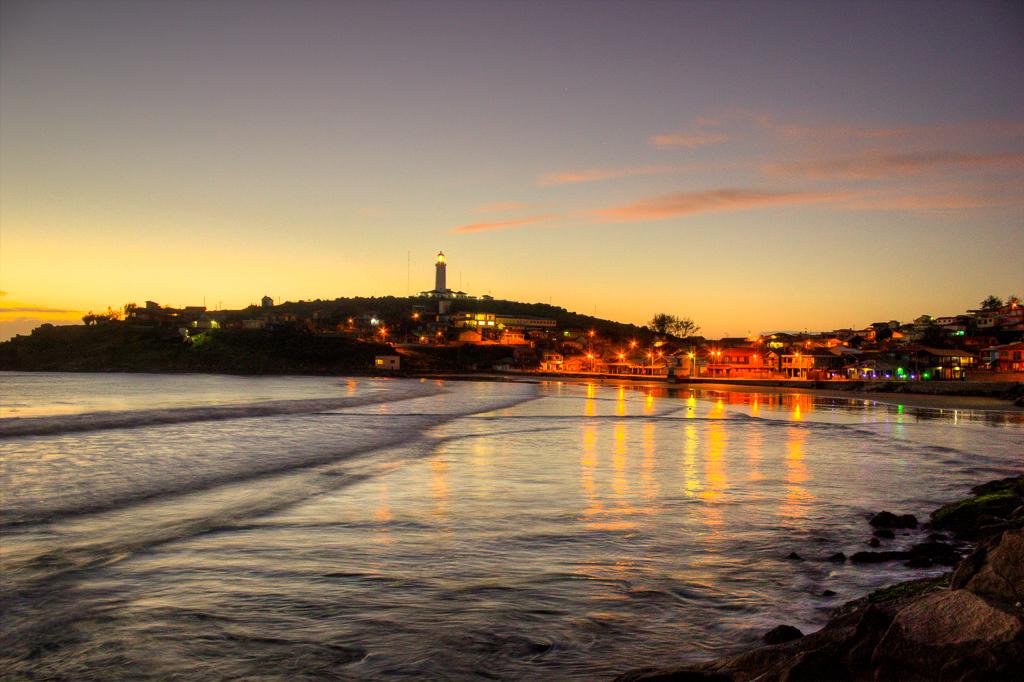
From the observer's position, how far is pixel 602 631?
7.34 meters

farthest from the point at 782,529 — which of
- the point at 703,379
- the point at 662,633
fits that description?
the point at 703,379

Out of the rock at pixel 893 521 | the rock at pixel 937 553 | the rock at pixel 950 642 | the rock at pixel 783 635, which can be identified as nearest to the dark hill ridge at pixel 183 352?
the rock at pixel 893 521

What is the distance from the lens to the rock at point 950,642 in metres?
3.58

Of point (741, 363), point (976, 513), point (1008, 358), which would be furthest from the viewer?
point (741, 363)

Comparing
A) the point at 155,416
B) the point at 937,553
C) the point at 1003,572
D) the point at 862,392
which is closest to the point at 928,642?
the point at 1003,572

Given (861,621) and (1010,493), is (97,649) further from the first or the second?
(1010,493)

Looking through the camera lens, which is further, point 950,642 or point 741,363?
point 741,363

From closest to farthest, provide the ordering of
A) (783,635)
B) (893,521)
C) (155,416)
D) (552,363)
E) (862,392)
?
(783,635) → (893,521) → (155,416) → (862,392) → (552,363)

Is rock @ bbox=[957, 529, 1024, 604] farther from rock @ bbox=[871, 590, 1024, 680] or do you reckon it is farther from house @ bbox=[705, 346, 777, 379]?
house @ bbox=[705, 346, 777, 379]

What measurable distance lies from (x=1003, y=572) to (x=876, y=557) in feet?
19.2

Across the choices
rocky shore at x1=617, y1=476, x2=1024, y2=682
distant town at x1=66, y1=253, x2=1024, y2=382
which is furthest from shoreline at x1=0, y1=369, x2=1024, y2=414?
rocky shore at x1=617, y1=476, x2=1024, y2=682

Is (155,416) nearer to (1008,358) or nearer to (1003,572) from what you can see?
(1003,572)

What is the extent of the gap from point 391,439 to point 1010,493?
2181 cm

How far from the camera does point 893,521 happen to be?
12.2 m
